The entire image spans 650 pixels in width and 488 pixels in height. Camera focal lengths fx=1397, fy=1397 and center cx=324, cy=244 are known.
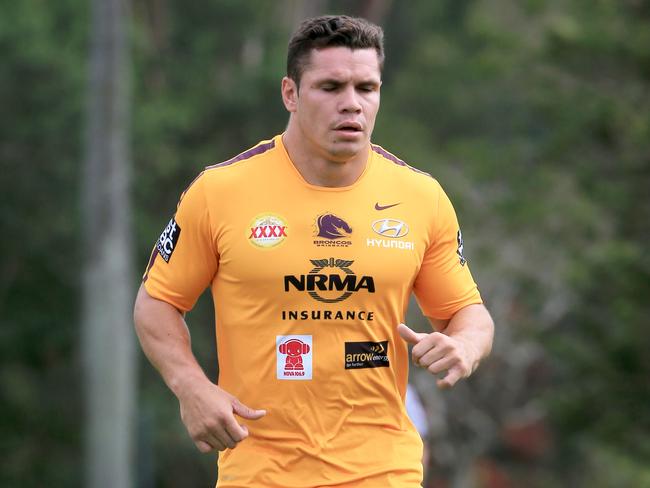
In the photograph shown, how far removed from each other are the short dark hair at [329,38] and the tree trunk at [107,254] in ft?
60.9

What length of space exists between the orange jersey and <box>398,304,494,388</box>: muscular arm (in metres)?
0.25

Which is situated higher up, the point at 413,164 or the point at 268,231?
the point at 413,164

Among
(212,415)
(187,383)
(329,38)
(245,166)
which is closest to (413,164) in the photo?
(245,166)

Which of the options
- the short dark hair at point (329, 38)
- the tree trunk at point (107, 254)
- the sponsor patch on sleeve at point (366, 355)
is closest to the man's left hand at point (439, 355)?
the sponsor patch on sleeve at point (366, 355)

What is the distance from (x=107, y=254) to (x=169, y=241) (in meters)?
18.9

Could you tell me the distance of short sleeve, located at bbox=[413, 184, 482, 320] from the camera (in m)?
5.45

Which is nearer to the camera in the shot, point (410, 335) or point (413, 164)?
point (410, 335)

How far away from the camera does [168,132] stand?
112ft

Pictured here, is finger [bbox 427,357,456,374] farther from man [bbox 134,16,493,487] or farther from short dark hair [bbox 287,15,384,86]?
short dark hair [bbox 287,15,384,86]

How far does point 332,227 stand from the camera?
529 cm

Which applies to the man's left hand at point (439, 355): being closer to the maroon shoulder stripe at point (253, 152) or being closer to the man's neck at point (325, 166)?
the man's neck at point (325, 166)

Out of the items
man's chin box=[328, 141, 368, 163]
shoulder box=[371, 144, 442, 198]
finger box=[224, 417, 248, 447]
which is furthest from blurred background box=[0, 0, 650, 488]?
finger box=[224, 417, 248, 447]

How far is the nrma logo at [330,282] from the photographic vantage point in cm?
518

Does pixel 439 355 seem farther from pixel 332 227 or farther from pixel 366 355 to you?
pixel 332 227
